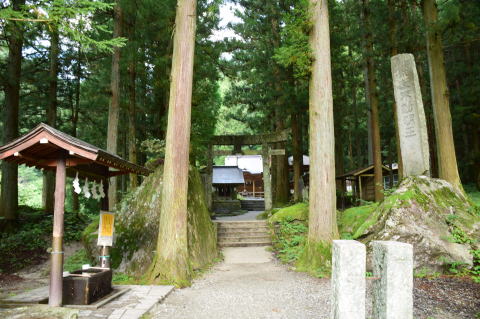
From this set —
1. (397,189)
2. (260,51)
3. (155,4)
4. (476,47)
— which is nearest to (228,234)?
(397,189)

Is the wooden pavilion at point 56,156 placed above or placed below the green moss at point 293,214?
above

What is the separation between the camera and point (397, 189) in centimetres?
749

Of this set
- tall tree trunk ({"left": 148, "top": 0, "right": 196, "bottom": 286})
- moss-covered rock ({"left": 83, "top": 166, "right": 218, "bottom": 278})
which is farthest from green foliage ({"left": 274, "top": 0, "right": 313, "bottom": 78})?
moss-covered rock ({"left": 83, "top": 166, "right": 218, "bottom": 278})

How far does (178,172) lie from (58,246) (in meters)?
2.48

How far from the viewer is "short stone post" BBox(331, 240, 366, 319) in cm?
259

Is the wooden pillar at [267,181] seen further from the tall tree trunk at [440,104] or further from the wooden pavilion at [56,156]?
the wooden pavilion at [56,156]

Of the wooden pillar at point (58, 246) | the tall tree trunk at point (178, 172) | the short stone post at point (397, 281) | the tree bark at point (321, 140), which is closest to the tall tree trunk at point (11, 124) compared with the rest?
the tall tree trunk at point (178, 172)

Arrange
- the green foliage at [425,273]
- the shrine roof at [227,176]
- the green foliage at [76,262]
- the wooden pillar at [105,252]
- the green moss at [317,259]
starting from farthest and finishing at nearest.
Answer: the shrine roof at [227,176], the green foliage at [76,262], the green moss at [317,259], the green foliage at [425,273], the wooden pillar at [105,252]

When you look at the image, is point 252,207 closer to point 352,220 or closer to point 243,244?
point 243,244

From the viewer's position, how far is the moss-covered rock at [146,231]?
7102 mm

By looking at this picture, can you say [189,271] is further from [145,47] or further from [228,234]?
[145,47]

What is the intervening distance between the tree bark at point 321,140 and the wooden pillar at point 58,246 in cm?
498

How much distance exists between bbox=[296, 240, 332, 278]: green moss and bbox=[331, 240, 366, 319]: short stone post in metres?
4.04

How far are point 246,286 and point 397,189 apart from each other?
4.39 meters
